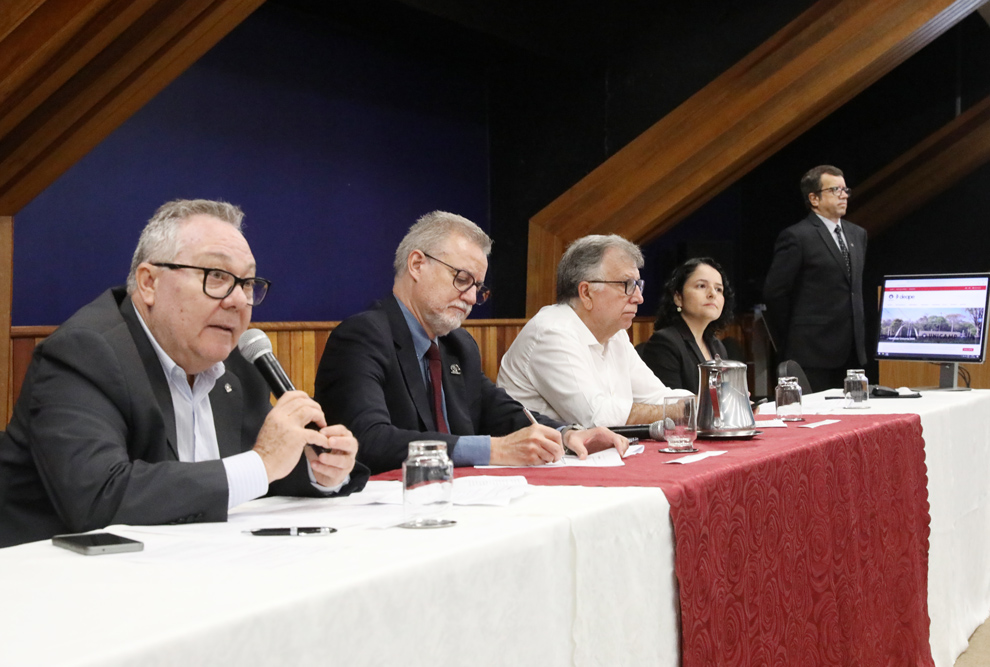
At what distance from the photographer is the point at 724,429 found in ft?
7.93

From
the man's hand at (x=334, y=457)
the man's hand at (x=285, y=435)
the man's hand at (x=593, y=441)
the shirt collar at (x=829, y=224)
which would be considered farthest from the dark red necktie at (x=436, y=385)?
the shirt collar at (x=829, y=224)

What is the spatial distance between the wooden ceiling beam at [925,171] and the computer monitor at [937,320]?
462 centimetres

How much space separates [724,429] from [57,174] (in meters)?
2.30

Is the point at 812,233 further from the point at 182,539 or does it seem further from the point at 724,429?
the point at 182,539

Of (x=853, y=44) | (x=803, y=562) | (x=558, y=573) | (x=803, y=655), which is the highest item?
(x=853, y=44)

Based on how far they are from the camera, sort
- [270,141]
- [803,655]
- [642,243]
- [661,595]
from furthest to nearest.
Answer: [642,243]
[270,141]
[803,655]
[661,595]

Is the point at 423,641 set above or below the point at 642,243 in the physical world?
below

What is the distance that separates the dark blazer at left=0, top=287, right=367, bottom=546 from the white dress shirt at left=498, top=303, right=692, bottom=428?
130 centimetres

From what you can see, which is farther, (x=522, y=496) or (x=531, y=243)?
(x=531, y=243)

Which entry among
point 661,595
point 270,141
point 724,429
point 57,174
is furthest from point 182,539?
point 270,141

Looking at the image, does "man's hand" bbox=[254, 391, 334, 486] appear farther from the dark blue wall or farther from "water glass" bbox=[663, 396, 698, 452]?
the dark blue wall

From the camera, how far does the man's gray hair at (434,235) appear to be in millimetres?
2596

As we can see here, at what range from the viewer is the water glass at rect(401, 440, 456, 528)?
4.55 ft

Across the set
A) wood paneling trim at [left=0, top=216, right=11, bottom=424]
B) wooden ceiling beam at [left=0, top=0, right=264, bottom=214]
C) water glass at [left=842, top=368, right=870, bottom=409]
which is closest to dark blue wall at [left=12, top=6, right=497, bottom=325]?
wood paneling trim at [left=0, top=216, right=11, bottom=424]
